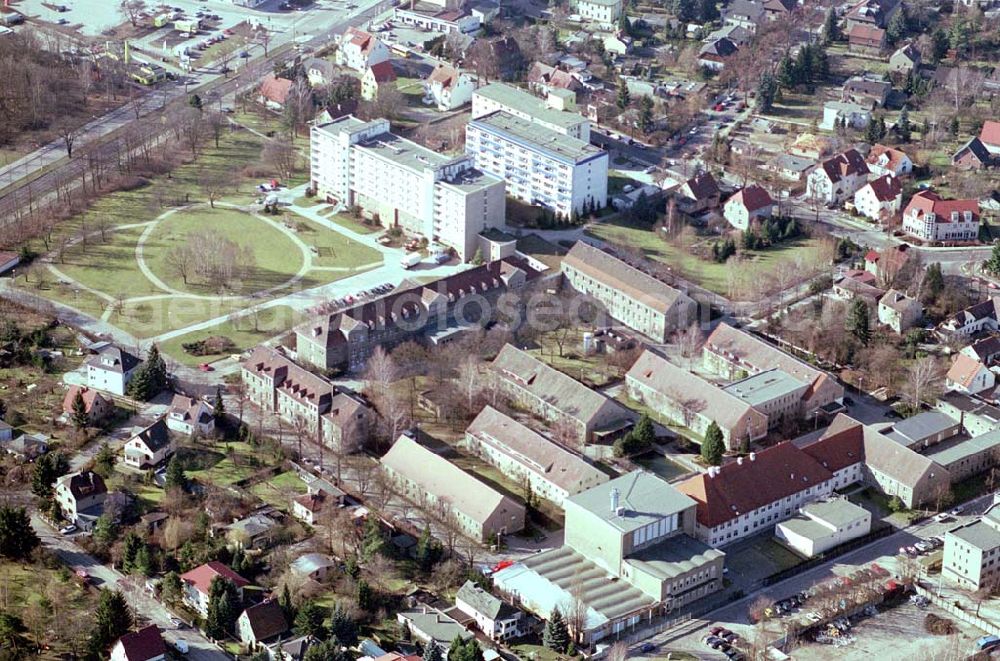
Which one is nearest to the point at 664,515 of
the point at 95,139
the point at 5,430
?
the point at 5,430

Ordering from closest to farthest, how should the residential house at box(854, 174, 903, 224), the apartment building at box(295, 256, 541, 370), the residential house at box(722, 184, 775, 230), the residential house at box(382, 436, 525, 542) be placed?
the residential house at box(382, 436, 525, 542)
the apartment building at box(295, 256, 541, 370)
the residential house at box(722, 184, 775, 230)
the residential house at box(854, 174, 903, 224)

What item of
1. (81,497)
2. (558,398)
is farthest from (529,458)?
(81,497)

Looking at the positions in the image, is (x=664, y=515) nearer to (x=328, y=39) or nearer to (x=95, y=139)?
(x=95, y=139)

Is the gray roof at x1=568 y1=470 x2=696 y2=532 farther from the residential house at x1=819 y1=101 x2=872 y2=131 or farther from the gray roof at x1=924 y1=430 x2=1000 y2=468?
the residential house at x1=819 y1=101 x2=872 y2=131

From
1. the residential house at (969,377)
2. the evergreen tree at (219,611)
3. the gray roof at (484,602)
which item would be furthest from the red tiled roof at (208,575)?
the residential house at (969,377)

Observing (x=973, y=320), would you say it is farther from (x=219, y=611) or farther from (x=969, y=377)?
(x=219, y=611)

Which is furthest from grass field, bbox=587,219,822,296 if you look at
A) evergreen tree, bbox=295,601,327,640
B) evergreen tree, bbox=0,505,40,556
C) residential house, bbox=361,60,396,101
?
evergreen tree, bbox=0,505,40,556

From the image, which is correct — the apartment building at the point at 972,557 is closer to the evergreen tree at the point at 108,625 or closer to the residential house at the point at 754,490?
the residential house at the point at 754,490
